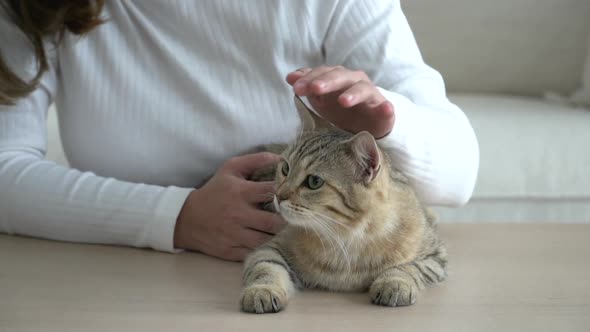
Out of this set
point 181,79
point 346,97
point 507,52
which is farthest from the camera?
point 507,52

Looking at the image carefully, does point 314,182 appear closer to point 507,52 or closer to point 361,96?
point 361,96

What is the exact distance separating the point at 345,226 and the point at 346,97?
0.20 m

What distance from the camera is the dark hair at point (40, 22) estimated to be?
1.20 m

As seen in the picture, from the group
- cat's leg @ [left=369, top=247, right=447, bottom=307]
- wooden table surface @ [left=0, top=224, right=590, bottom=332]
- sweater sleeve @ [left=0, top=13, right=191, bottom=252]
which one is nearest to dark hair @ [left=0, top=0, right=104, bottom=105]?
sweater sleeve @ [left=0, top=13, right=191, bottom=252]

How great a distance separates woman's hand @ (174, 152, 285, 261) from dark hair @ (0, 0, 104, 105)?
0.35 meters

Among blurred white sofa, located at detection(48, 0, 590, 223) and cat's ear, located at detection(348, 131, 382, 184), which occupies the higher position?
cat's ear, located at detection(348, 131, 382, 184)

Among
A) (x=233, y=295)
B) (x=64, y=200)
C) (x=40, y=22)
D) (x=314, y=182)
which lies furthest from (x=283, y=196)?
(x=40, y=22)

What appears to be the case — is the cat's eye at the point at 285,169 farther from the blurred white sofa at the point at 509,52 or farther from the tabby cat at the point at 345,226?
the blurred white sofa at the point at 509,52

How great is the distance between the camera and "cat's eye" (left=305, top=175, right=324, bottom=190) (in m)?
0.98

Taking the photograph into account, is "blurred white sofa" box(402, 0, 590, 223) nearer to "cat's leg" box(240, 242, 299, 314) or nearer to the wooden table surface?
the wooden table surface

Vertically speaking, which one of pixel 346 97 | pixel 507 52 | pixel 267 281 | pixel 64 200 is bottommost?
pixel 507 52

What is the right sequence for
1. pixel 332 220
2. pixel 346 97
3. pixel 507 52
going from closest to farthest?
pixel 346 97
pixel 332 220
pixel 507 52

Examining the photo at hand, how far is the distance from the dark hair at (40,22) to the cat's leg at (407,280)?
26.5 inches

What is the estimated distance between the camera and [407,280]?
0.91 m
